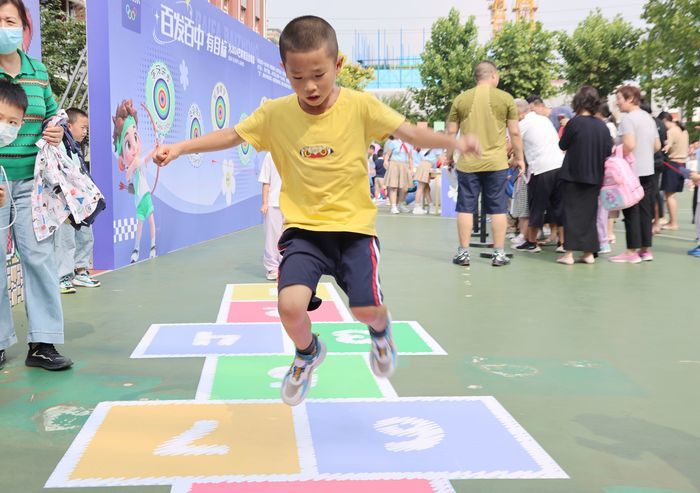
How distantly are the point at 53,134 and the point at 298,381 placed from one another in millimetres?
2107

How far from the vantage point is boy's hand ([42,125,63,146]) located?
4188mm

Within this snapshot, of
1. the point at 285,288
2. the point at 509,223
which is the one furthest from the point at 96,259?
the point at 509,223

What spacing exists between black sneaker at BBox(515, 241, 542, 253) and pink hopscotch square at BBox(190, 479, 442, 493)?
26.0ft

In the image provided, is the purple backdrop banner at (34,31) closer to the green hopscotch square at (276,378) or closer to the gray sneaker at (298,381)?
the green hopscotch square at (276,378)

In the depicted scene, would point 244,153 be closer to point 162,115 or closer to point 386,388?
point 162,115

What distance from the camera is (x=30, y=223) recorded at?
421 cm

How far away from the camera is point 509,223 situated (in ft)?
41.8

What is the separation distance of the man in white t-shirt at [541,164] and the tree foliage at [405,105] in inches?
1741

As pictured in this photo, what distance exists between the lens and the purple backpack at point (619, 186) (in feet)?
28.4

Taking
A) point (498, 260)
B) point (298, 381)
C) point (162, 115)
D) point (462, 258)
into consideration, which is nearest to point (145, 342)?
point (298, 381)

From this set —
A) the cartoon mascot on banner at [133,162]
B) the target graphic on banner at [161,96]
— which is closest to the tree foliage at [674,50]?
the target graphic on banner at [161,96]

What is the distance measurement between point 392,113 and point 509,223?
9.75 m

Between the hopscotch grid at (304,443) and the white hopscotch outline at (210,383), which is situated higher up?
the white hopscotch outline at (210,383)

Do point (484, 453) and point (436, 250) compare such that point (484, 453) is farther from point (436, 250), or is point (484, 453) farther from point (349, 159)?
point (436, 250)
